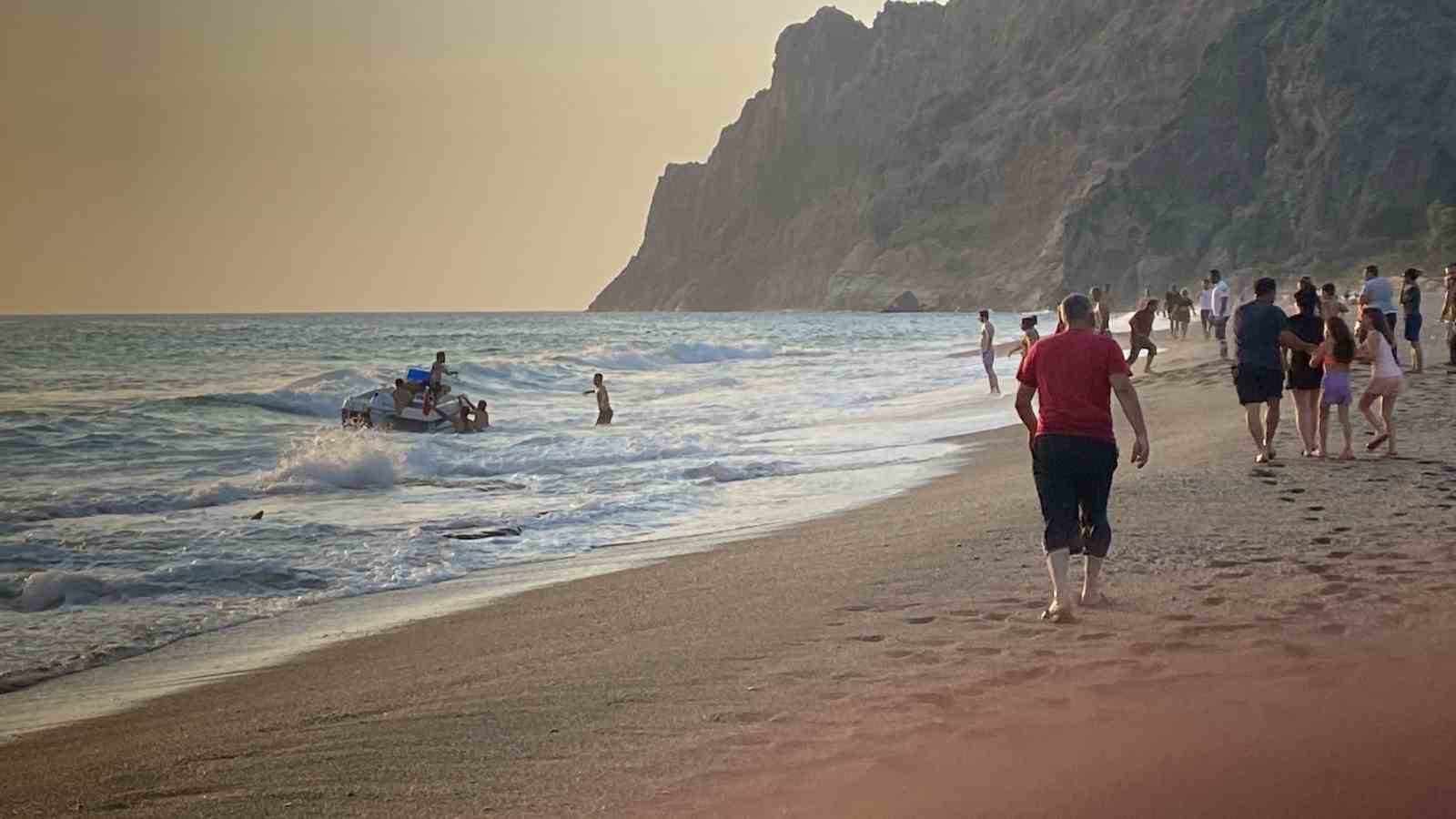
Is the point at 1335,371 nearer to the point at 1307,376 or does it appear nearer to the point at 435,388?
the point at 1307,376

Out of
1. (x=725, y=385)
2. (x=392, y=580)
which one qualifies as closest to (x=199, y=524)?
(x=392, y=580)

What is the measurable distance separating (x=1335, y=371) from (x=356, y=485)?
11.0m

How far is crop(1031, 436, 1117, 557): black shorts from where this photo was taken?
261 inches

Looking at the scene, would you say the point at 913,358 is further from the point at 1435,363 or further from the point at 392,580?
the point at 392,580

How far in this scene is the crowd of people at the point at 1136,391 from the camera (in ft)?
21.8

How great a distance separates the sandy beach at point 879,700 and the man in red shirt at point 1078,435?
0.39 m

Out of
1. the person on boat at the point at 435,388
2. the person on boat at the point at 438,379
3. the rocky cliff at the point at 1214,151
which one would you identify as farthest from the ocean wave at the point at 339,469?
the rocky cliff at the point at 1214,151

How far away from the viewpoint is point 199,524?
42.1ft

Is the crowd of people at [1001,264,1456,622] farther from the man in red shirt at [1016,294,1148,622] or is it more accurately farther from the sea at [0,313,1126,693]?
the sea at [0,313,1126,693]

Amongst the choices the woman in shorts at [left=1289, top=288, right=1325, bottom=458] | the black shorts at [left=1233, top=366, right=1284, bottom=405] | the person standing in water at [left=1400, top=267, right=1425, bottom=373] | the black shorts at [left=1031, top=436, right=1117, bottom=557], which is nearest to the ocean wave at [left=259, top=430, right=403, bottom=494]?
the black shorts at [left=1233, top=366, right=1284, bottom=405]

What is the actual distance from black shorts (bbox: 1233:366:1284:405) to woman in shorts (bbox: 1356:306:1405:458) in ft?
2.32

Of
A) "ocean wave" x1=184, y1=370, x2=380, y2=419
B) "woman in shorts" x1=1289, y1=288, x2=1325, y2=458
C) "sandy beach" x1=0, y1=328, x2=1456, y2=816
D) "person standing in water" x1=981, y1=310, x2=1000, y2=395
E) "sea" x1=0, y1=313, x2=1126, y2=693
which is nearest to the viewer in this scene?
"sandy beach" x1=0, y1=328, x2=1456, y2=816

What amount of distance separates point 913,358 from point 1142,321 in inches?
931

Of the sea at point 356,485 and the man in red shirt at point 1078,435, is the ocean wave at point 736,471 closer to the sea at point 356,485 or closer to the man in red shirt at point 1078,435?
the sea at point 356,485
